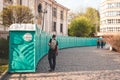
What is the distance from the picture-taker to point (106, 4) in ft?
389

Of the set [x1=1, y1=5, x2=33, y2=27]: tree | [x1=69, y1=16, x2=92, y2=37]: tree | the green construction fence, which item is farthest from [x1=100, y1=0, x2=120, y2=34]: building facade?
the green construction fence

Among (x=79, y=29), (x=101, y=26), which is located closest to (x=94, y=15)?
(x=101, y=26)

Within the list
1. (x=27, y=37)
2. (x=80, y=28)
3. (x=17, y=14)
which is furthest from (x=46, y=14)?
(x=27, y=37)

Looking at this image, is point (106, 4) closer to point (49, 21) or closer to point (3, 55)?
point (49, 21)

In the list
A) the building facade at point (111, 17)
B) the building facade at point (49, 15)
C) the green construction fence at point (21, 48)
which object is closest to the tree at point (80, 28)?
the building facade at point (49, 15)

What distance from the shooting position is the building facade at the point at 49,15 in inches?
2132

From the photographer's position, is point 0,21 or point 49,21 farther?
point 49,21

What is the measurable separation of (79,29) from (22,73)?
243 feet

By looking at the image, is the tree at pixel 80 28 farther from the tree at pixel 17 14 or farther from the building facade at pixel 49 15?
the tree at pixel 17 14

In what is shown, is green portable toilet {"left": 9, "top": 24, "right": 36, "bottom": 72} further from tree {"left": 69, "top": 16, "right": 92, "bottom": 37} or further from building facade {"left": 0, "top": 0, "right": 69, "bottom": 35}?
Answer: tree {"left": 69, "top": 16, "right": 92, "bottom": 37}

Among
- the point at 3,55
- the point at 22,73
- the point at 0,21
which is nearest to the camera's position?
the point at 22,73

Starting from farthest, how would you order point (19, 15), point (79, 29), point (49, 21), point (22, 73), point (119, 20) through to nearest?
point (119, 20)
point (79, 29)
point (49, 21)
point (19, 15)
point (22, 73)

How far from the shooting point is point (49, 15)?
2608 inches

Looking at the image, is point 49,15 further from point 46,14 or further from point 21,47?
point 21,47
